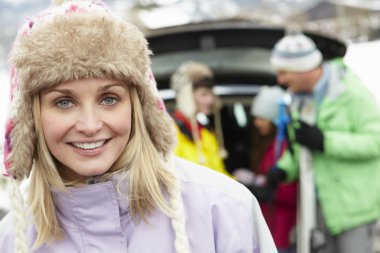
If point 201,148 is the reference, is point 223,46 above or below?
above

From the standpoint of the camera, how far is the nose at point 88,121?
5.82 feet

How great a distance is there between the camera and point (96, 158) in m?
1.85

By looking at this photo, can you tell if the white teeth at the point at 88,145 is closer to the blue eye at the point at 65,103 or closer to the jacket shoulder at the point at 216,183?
the blue eye at the point at 65,103

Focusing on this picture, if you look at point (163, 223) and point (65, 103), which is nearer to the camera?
point (65, 103)

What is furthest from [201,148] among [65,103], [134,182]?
[65,103]

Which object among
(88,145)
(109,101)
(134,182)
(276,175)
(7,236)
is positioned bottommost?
(276,175)

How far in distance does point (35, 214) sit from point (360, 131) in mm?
2284

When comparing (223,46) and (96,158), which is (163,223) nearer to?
(96,158)

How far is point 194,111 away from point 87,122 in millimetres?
2451

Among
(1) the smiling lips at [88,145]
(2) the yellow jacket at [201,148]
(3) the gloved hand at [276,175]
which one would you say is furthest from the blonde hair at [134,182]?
(3) the gloved hand at [276,175]

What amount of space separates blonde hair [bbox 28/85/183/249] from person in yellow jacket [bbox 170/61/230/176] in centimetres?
200

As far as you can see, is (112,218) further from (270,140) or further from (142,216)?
(270,140)

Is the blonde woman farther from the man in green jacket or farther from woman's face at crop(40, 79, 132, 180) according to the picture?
the man in green jacket

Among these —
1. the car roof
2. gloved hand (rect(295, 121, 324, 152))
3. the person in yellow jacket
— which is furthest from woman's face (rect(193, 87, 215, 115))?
gloved hand (rect(295, 121, 324, 152))
